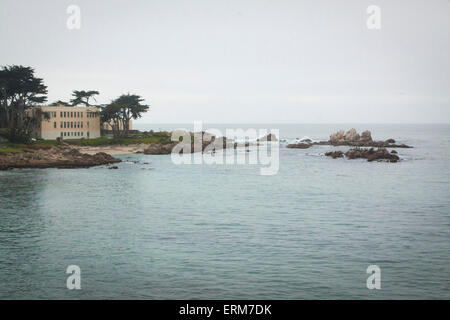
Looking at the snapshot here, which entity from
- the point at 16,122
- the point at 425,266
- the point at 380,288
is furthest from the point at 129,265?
the point at 16,122

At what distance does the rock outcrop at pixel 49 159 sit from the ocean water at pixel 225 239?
59.8ft

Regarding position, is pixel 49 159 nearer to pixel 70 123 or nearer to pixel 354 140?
pixel 70 123

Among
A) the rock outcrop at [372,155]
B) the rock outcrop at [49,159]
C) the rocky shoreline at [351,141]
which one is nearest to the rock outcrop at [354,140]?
the rocky shoreline at [351,141]

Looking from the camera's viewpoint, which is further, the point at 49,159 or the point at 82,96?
the point at 82,96

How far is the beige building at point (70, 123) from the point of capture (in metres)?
108

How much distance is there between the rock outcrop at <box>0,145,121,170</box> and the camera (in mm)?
72750

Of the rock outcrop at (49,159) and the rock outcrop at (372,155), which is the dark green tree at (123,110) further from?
the rock outcrop at (372,155)

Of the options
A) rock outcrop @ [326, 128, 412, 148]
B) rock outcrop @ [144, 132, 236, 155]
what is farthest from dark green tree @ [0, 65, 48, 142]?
rock outcrop @ [326, 128, 412, 148]

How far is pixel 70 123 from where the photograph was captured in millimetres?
113375

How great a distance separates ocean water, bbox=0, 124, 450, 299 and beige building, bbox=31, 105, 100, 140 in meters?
56.0

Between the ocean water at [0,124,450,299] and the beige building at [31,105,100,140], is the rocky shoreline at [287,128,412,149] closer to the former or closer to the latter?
the beige building at [31,105,100,140]

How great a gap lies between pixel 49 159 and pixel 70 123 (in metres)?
38.9

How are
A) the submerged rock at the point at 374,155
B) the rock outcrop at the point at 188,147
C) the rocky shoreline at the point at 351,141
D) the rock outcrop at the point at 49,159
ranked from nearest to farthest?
1. the rock outcrop at the point at 49,159
2. the submerged rock at the point at 374,155
3. the rock outcrop at the point at 188,147
4. the rocky shoreline at the point at 351,141

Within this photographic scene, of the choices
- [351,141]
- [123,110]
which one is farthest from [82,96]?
[351,141]
